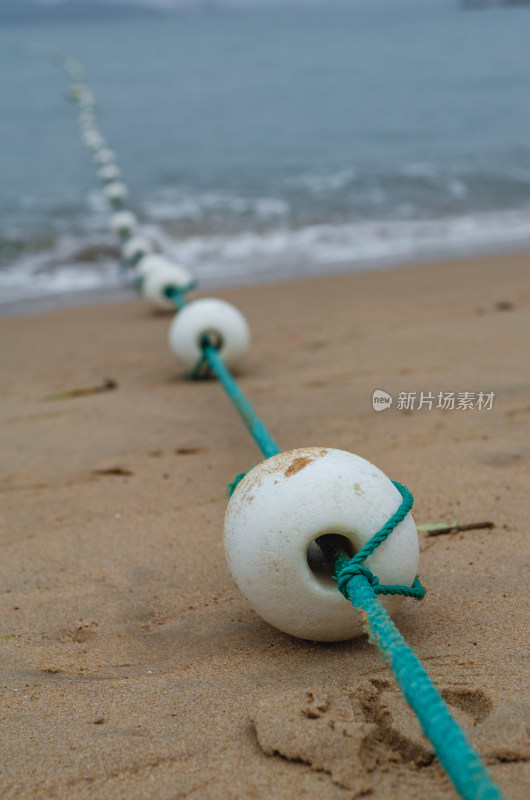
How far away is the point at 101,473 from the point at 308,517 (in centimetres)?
154

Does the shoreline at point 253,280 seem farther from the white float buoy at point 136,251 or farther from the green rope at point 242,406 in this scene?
the green rope at point 242,406

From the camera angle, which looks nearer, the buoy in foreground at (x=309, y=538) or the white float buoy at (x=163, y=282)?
the buoy in foreground at (x=309, y=538)

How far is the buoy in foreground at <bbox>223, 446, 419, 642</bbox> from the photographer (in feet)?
5.77

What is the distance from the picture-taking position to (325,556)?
1.96 m

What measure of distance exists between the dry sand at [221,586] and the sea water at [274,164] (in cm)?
326

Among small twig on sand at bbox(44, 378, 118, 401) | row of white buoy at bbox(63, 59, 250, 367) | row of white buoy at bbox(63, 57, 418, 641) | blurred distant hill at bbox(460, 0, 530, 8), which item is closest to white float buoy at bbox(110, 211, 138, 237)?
row of white buoy at bbox(63, 59, 250, 367)

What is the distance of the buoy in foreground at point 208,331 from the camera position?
396cm

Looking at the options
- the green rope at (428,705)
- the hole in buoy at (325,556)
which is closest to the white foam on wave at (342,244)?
the hole in buoy at (325,556)

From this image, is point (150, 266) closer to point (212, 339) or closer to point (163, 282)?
point (163, 282)

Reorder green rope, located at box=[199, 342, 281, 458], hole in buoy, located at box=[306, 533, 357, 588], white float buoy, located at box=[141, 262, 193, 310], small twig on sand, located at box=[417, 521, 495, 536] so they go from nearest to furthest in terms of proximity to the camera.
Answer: hole in buoy, located at box=[306, 533, 357, 588]
small twig on sand, located at box=[417, 521, 495, 536]
green rope, located at box=[199, 342, 281, 458]
white float buoy, located at box=[141, 262, 193, 310]

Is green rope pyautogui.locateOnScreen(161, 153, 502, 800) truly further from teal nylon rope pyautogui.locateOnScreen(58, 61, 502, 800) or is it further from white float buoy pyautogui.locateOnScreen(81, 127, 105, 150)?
white float buoy pyautogui.locateOnScreen(81, 127, 105, 150)

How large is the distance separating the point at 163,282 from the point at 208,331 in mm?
1652

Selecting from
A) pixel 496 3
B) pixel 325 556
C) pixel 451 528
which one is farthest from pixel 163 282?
pixel 496 3

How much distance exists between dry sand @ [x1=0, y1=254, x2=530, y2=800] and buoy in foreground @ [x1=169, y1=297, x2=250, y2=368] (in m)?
0.19
